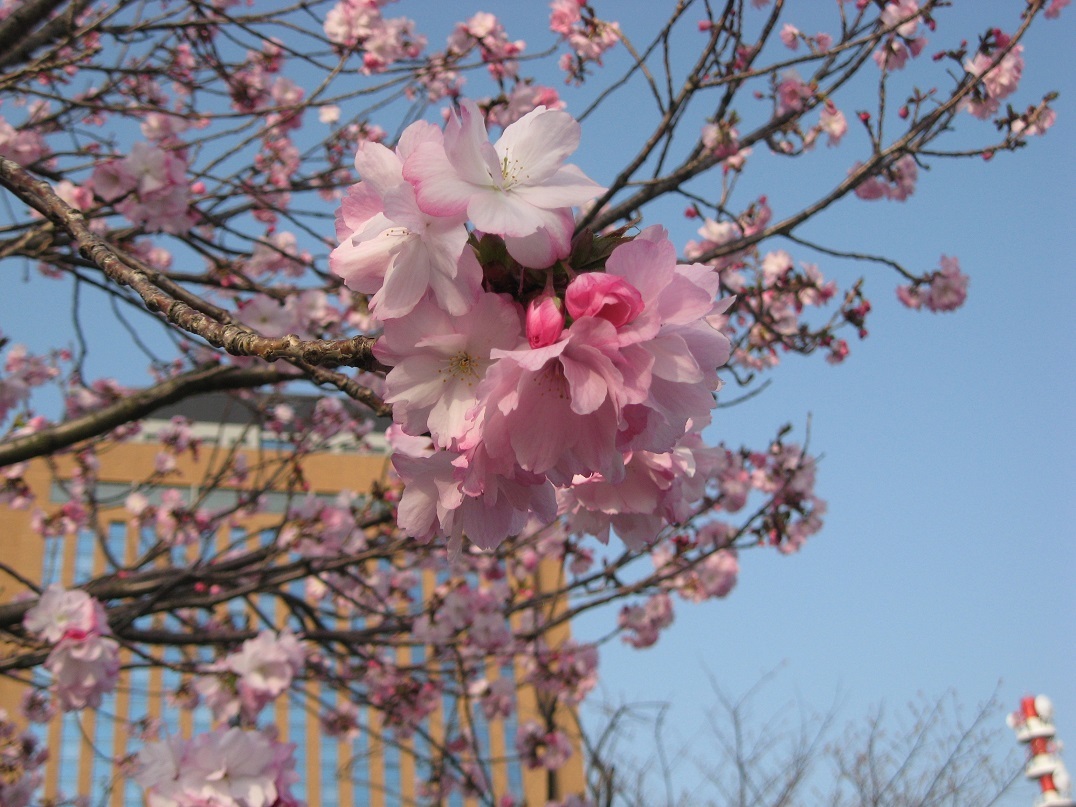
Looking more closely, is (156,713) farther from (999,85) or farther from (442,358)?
(442,358)

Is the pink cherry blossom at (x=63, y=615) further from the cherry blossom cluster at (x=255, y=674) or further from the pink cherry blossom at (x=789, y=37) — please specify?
the pink cherry blossom at (x=789, y=37)

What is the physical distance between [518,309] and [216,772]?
1719mm

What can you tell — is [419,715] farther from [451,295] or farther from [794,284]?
[451,295]

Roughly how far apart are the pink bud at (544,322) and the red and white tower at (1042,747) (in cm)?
862

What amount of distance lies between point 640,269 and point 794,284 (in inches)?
139

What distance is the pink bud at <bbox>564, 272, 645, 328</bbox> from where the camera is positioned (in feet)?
2.57

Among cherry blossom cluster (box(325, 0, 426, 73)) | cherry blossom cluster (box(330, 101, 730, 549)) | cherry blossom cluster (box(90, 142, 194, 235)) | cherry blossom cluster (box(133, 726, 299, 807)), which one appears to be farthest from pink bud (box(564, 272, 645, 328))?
cherry blossom cluster (box(325, 0, 426, 73))

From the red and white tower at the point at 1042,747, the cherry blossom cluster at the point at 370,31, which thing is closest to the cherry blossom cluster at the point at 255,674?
the cherry blossom cluster at the point at 370,31

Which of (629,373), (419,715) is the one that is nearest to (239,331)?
(629,373)

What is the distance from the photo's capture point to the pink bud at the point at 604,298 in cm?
78

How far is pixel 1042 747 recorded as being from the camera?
808cm

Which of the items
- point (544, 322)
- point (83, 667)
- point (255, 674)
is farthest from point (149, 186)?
point (544, 322)

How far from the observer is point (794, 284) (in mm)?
4168

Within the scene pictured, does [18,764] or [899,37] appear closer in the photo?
[899,37]
